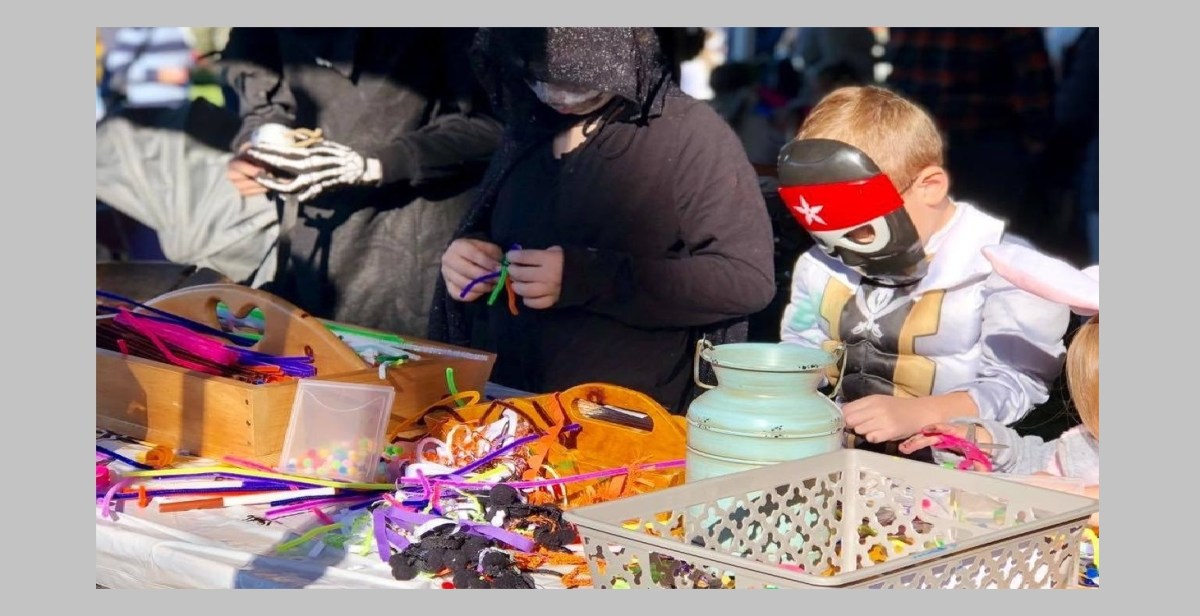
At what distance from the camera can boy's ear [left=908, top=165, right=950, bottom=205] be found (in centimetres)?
296

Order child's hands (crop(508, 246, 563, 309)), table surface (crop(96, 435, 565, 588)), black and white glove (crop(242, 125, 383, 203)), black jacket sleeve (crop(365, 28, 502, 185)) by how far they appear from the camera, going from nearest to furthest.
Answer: table surface (crop(96, 435, 565, 588)), child's hands (crop(508, 246, 563, 309)), black jacket sleeve (crop(365, 28, 502, 185)), black and white glove (crop(242, 125, 383, 203))

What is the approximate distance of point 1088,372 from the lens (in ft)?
8.99

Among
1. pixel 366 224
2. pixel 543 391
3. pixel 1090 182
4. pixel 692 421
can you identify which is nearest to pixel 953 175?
pixel 1090 182

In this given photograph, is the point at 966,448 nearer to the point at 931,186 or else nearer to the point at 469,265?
the point at 931,186

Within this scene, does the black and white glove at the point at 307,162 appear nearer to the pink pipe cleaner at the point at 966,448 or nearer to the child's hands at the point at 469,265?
the child's hands at the point at 469,265

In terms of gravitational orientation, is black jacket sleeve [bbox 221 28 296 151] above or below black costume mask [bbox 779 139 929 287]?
above

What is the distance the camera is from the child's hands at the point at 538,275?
3.44 metres

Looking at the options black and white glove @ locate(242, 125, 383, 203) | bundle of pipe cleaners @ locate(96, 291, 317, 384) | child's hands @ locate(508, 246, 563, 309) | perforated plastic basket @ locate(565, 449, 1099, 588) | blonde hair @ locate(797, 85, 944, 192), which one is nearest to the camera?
perforated plastic basket @ locate(565, 449, 1099, 588)

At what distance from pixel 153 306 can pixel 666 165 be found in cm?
129

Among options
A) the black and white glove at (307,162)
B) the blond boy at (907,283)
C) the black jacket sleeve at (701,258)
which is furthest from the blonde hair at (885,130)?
the black and white glove at (307,162)

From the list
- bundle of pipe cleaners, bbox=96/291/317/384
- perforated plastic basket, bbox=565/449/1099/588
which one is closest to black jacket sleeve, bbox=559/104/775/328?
bundle of pipe cleaners, bbox=96/291/317/384

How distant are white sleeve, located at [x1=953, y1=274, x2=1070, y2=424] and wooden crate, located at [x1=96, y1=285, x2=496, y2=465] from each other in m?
1.11

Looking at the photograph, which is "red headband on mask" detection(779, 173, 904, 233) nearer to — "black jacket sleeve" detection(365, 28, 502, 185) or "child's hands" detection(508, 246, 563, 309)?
"child's hands" detection(508, 246, 563, 309)

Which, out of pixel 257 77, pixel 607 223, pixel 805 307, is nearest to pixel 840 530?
pixel 805 307
